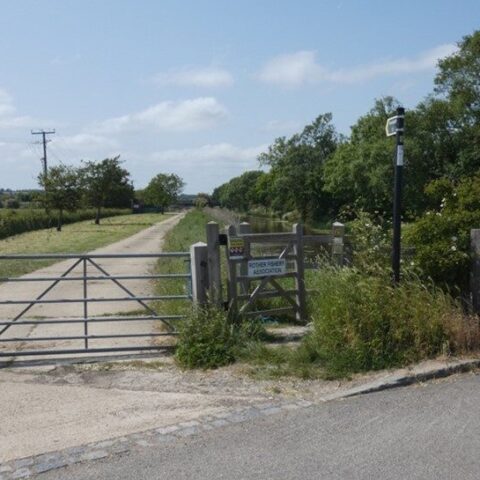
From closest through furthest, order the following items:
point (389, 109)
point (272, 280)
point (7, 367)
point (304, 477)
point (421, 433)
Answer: point (304, 477)
point (421, 433)
point (7, 367)
point (272, 280)
point (389, 109)

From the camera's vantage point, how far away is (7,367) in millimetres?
7582

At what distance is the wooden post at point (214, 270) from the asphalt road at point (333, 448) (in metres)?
2.82

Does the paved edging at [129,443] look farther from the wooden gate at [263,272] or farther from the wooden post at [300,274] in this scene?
the wooden post at [300,274]

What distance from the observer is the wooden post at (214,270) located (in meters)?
8.40

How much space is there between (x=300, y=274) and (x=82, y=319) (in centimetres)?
348

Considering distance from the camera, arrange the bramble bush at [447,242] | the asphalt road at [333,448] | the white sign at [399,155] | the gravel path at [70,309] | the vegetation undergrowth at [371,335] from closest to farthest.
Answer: the asphalt road at [333,448] → the vegetation undergrowth at [371,335] → the white sign at [399,155] → the bramble bush at [447,242] → the gravel path at [70,309]

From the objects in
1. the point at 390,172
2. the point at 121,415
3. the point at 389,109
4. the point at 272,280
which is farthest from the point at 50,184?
the point at 121,415

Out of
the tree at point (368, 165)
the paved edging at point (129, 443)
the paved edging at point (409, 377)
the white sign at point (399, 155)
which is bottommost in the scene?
the paved edging at point (129, 443)

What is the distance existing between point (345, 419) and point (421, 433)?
2.20 feet

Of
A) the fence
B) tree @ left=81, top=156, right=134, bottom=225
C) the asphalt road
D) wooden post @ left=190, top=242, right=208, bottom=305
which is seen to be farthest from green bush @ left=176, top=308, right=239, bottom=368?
tree @ left=81, top=156, right=134, bottom=225

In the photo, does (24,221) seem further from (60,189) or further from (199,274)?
(199,274)

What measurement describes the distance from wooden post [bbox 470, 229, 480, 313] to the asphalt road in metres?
2.36

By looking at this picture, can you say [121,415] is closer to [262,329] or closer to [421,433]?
[421,433]

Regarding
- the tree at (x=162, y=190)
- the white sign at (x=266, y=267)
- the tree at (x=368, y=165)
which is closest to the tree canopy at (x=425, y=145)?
the tree at (x=368, y=165)
